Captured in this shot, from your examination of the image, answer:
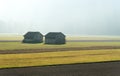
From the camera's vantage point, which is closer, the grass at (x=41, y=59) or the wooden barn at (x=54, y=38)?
the grass at (x=41, y=59)

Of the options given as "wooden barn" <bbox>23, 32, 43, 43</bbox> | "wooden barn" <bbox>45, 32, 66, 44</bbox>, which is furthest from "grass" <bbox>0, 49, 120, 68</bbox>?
"wooden barn" <bbox>23, 32, 43, 43</bbox>

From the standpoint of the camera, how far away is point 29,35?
97.1 metres

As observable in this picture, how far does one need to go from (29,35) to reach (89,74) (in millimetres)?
69563

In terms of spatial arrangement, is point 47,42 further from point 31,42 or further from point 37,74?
point 37,74

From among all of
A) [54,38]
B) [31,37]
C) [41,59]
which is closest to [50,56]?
[41,59]

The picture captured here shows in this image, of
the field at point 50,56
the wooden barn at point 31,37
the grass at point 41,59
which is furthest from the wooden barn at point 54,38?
the grass at point 41,59

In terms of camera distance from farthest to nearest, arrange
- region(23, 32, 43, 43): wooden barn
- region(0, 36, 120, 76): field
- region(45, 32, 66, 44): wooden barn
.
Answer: region(23, 32, 43, 43): wooden barn, region(45, 32, 66, 44): wooden barn, region(0, 36, 120, 76): field

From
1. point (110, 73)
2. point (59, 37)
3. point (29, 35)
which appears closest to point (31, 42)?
point (29, 35)

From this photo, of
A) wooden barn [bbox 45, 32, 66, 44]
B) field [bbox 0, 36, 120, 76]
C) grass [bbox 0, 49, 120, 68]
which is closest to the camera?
grass [bbox 0, 49, 120, 68]

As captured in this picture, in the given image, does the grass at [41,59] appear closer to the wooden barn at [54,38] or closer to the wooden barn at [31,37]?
the wooden barn at [54,38]

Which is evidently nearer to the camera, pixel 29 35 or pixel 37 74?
pixel 37 74

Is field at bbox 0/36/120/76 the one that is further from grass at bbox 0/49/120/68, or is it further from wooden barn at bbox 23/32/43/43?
wooden barn at bbox 23/32/43/43

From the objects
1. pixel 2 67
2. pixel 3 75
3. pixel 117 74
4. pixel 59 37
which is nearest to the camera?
pixel 3 75

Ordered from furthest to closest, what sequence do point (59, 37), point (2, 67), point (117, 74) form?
1. point (59, 37)
2. point (2, 67)
3. point (117, 74)
